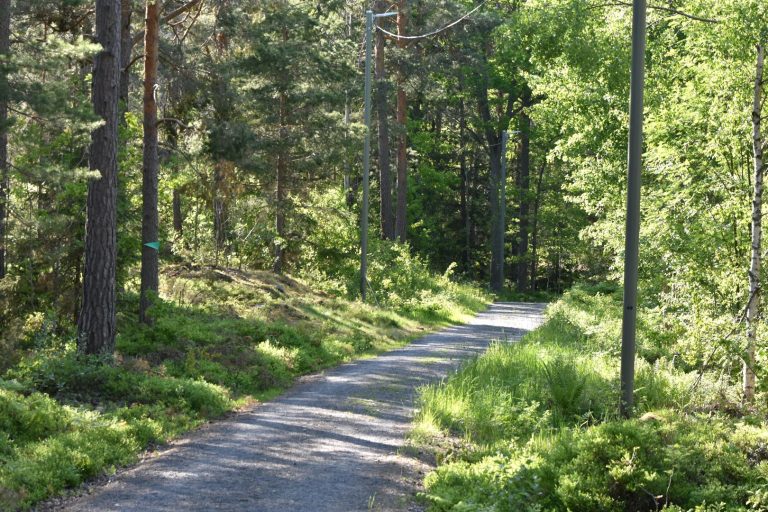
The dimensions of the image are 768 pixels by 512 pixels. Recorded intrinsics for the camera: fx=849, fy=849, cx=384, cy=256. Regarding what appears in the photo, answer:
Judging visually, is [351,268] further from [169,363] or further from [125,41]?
[169,363]

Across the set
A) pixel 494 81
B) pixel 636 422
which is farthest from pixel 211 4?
pixel 494 81

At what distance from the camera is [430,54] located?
116ft

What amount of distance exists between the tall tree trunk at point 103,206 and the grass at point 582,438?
17.0 ft

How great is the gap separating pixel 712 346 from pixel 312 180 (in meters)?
18.3

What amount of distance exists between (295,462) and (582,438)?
302cm

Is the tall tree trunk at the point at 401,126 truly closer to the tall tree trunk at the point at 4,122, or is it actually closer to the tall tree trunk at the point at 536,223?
the tall tree trunk at the point at 536,223

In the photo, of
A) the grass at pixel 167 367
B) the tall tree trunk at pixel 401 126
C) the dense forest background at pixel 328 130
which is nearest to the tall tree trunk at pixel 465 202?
the dense forest background at pixel 328 130

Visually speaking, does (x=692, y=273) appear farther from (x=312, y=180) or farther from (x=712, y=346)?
(x=312, y=180)

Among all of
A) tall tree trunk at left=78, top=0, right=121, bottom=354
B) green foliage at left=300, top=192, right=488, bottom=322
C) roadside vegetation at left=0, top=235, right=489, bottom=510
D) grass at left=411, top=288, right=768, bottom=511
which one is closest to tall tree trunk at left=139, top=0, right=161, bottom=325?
roadside vegetation at left=0, top=235, right=489, bottom=510

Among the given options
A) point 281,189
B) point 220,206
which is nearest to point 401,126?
point 281,189

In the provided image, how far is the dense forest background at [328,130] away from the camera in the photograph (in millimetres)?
13633

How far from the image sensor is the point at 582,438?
324 inches

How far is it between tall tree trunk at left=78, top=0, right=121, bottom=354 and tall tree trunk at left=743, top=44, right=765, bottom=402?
9.49 meters

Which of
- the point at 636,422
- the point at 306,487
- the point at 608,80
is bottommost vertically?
the point at 306,487
